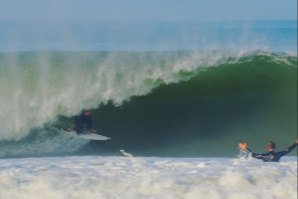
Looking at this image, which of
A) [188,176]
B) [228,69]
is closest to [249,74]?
[228,69]

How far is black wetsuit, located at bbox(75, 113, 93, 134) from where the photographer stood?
24.8ft

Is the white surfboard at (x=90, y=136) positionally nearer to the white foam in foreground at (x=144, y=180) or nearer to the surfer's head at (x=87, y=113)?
the surfer's head at (x=87, y=113)

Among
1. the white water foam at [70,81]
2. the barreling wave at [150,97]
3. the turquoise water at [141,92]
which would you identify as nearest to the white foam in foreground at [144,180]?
the turquoise water at [141,92]

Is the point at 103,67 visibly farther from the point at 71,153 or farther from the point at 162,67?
the point at 71,153

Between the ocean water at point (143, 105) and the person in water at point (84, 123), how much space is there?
0.24 feet

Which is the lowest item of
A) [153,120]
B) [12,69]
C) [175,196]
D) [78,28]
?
[175,196]

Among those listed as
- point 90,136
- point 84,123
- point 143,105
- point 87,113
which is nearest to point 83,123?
point 84,123

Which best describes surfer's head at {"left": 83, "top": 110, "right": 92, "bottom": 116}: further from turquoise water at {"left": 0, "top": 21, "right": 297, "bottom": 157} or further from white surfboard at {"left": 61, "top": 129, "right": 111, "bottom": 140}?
white surfboard at {"left": 61, "top": 129, "right": 111, "bottom": 140}

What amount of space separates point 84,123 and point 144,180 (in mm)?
2829

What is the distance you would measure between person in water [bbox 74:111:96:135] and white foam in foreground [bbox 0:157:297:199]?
5.19 ft

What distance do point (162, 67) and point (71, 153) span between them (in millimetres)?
2612

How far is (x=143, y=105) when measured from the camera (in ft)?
27.6

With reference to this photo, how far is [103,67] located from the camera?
8883 mm

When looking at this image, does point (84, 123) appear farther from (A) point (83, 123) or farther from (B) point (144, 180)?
(B) point (144, 180)
